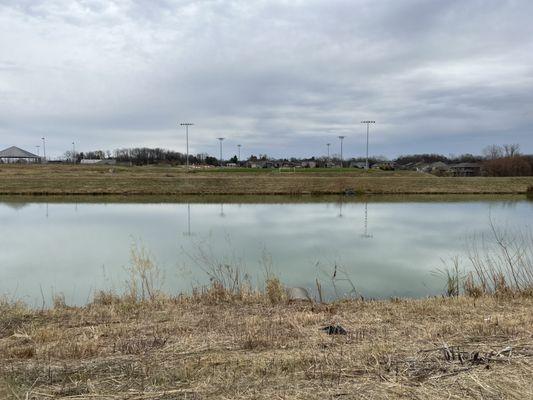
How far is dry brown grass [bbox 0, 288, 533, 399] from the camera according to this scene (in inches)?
117

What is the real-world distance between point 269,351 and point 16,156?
9298 centimetres

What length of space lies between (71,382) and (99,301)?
378 cm

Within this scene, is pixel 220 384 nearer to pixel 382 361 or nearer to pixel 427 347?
pixel 382 361

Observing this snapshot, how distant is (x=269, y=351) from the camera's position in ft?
12.9

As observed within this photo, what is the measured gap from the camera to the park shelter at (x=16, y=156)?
82.2m

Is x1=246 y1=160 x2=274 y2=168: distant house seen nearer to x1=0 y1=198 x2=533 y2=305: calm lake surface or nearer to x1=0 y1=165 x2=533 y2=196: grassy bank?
x1=0 y1=165 x2=533 y2=196: grassy bank

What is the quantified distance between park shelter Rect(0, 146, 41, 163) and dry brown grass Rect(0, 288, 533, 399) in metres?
Result: 87.8

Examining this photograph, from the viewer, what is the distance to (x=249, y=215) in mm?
22453

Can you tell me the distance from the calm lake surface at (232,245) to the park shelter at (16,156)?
6738 centimetres

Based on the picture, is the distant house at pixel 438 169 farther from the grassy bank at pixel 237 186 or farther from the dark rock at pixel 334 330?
the dark rock at pixel 334 330

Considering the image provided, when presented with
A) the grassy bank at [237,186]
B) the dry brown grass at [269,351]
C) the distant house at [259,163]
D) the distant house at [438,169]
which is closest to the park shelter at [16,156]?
the distant house at [259,163]

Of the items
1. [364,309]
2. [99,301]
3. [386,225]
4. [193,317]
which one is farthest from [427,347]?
[386,225]

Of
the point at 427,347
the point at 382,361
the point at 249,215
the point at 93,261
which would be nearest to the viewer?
the point at 382,361

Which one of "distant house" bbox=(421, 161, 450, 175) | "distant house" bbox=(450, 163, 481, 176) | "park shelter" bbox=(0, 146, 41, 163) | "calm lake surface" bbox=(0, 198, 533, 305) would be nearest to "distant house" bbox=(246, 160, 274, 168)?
"distant house" bbox=(421, 161, 450, 175)
